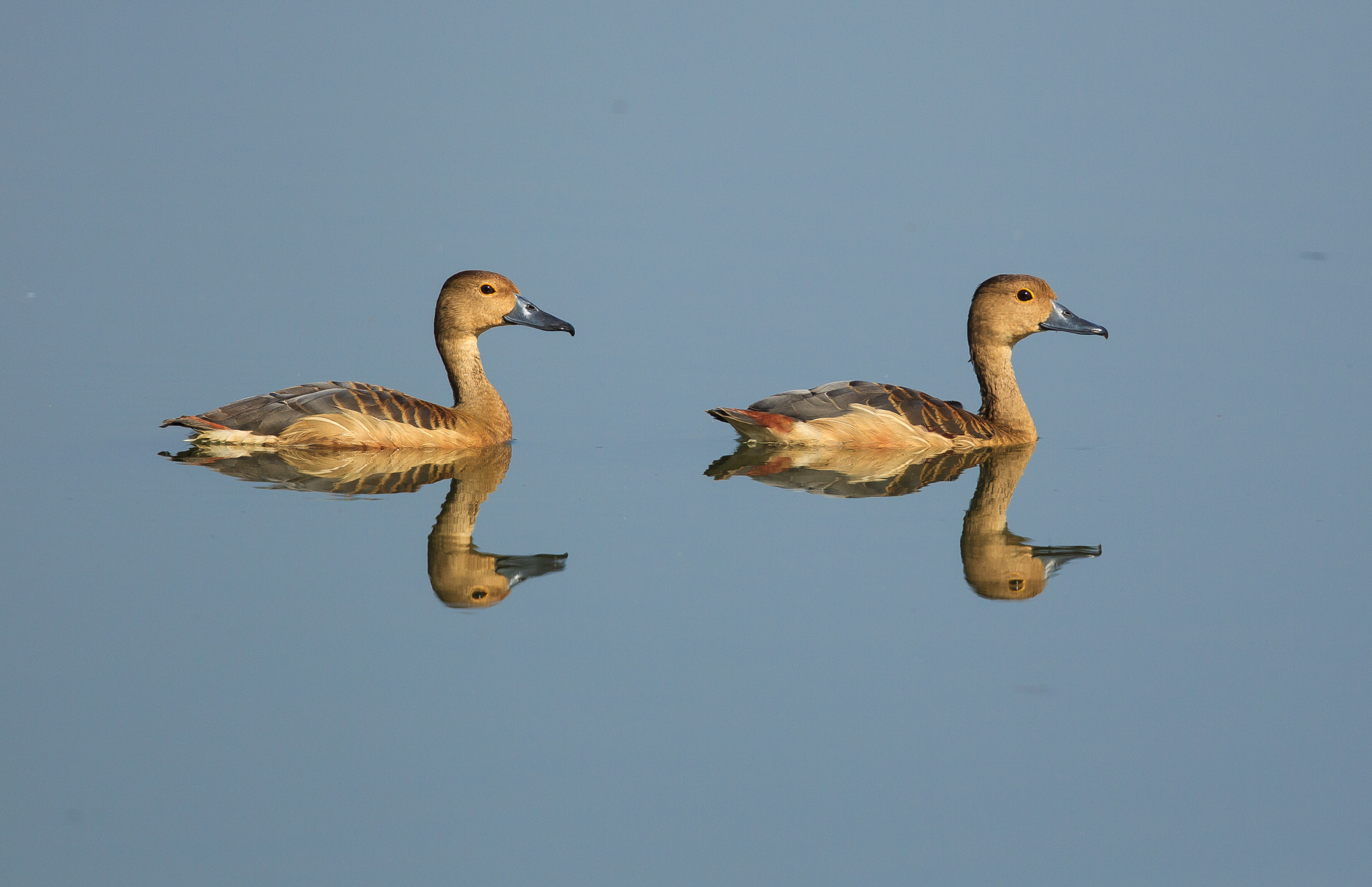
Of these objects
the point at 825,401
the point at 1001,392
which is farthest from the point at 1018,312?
the point at 825,401

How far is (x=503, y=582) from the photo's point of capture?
10.5 meters

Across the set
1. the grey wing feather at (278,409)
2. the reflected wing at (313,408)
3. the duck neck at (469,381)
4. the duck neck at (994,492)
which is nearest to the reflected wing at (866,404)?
the duck neck at (994,492)

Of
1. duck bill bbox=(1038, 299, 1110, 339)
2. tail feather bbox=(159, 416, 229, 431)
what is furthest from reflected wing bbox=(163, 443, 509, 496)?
duck bill bbox=(1038, 299, 1110, 339)

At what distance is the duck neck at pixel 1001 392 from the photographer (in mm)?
15148

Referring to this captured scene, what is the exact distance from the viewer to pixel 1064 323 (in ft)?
49.9

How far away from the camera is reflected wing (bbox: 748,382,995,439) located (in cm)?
1421

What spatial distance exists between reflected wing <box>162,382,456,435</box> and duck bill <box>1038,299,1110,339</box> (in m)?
5.56

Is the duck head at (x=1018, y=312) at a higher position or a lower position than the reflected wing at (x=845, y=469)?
higher

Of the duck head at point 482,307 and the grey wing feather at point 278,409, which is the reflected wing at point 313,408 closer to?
the grey wing feather at point 278,409

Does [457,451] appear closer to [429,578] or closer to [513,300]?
[513,300]

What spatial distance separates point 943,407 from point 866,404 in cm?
78

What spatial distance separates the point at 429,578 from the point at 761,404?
179 inches

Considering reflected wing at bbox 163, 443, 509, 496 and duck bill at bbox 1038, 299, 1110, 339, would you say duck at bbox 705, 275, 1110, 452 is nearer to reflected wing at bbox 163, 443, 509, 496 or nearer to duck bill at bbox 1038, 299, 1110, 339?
duck bill at bbox 1038, 299, 1110, 339

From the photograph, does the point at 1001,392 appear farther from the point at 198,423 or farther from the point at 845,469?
the point at 198,423
